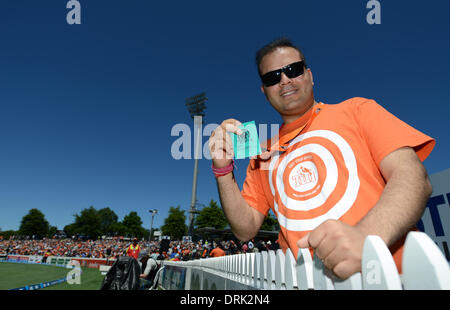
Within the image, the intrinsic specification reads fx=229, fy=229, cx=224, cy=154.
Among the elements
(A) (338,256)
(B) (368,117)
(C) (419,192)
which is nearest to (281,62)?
(B) (368,117)

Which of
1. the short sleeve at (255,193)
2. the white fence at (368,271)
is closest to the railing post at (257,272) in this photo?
the white fence at (368,271)

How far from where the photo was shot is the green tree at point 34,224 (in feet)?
207

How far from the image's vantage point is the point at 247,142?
5.93 feet

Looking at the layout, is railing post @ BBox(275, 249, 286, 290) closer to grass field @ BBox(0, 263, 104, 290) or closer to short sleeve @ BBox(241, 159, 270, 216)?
short sleeve @ BBox(241, 159, 270, 216)

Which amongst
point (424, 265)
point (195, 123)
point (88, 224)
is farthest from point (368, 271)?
point (88, 224)

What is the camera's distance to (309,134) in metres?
1.63

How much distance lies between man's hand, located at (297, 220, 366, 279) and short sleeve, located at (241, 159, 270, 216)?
4.38 feet

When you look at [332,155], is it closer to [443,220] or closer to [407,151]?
[407,151]

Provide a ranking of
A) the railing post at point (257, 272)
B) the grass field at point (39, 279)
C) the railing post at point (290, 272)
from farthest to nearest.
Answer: the grass field at point (39, 279), the railing post at point (257, 272), the railing post at point (290, 272)

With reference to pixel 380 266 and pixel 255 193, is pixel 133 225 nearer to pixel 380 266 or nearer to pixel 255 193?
pixel 255 193

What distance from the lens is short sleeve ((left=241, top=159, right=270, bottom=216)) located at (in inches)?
85.3

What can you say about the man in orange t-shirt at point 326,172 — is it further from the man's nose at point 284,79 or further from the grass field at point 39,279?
the grass field at point 39,279

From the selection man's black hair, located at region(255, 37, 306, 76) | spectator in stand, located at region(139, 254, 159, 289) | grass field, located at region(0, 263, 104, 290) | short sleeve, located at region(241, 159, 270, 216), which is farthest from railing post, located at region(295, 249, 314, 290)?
grass field, located at region(0, 263, 104, 290)
